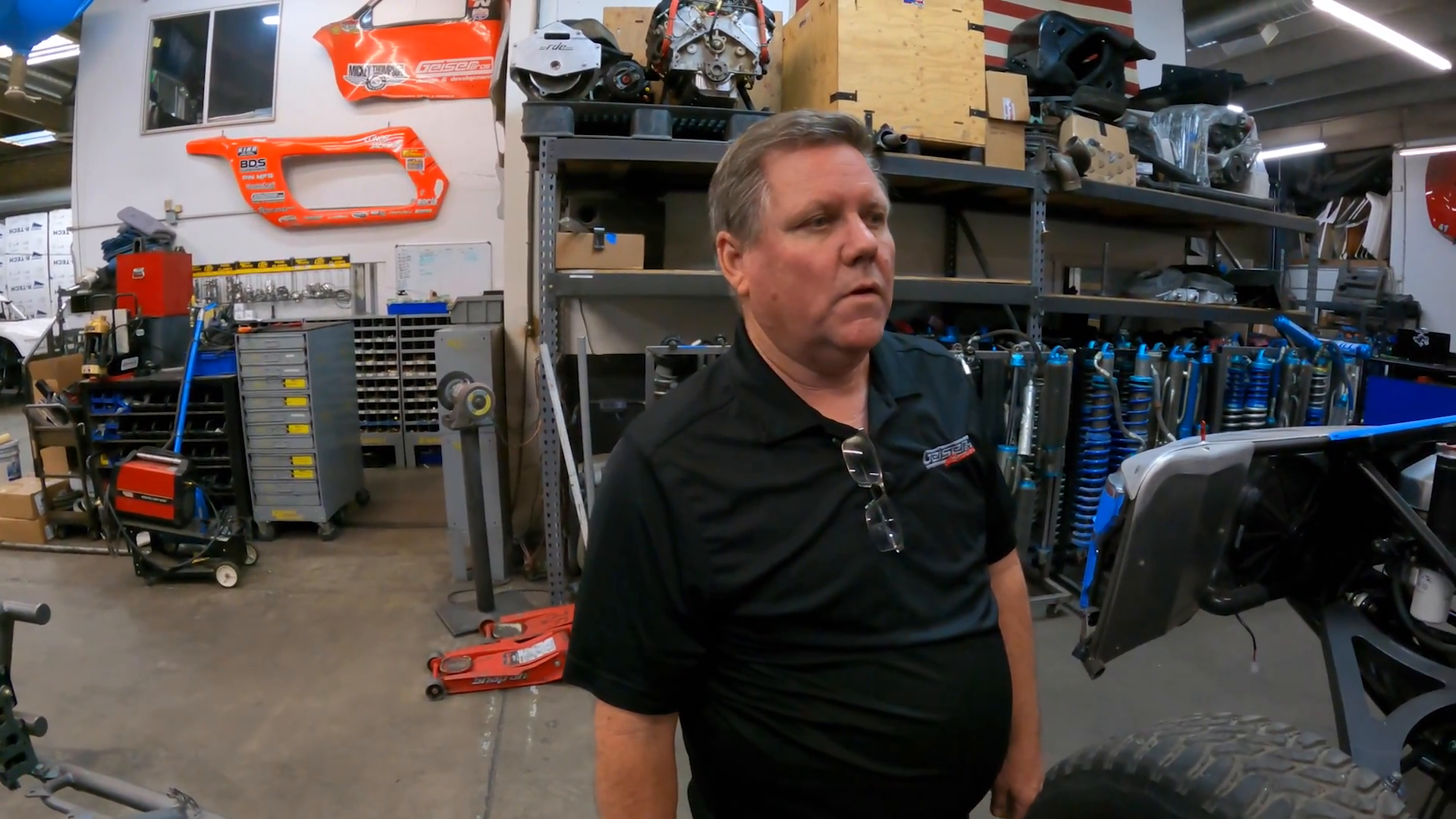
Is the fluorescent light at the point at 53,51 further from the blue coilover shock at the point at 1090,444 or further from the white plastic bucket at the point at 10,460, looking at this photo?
the blue coilover shock at the point at 1090,444

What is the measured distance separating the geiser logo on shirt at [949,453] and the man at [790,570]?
0.01m

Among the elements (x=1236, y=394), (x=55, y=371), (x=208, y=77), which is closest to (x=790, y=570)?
(x=1236, y=394)

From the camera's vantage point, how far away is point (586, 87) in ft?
9.53

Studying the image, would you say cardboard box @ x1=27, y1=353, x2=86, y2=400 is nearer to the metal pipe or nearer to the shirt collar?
the metal pipe

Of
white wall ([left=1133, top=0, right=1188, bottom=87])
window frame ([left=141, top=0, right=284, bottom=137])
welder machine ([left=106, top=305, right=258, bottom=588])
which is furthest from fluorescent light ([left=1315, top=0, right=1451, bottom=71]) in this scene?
window frame ([left=141, top=0, right=284, bottom=137])

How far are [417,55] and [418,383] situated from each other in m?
3.02

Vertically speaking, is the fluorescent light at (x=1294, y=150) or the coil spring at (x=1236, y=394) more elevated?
the fluorescent light at (x=1294, y=150)

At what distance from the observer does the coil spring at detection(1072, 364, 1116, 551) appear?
3.34 meters

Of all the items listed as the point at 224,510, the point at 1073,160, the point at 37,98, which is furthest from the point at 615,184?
the point at 37,98

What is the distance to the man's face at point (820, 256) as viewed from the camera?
983 mm

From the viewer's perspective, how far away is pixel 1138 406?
3.39 m

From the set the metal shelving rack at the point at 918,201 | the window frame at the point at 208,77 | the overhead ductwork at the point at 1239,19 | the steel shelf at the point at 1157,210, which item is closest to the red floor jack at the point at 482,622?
the metal shelving rack at the point at 918,201

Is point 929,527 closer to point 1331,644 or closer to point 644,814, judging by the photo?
point 644,814

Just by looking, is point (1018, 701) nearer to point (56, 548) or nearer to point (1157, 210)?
point (1157, 210)
